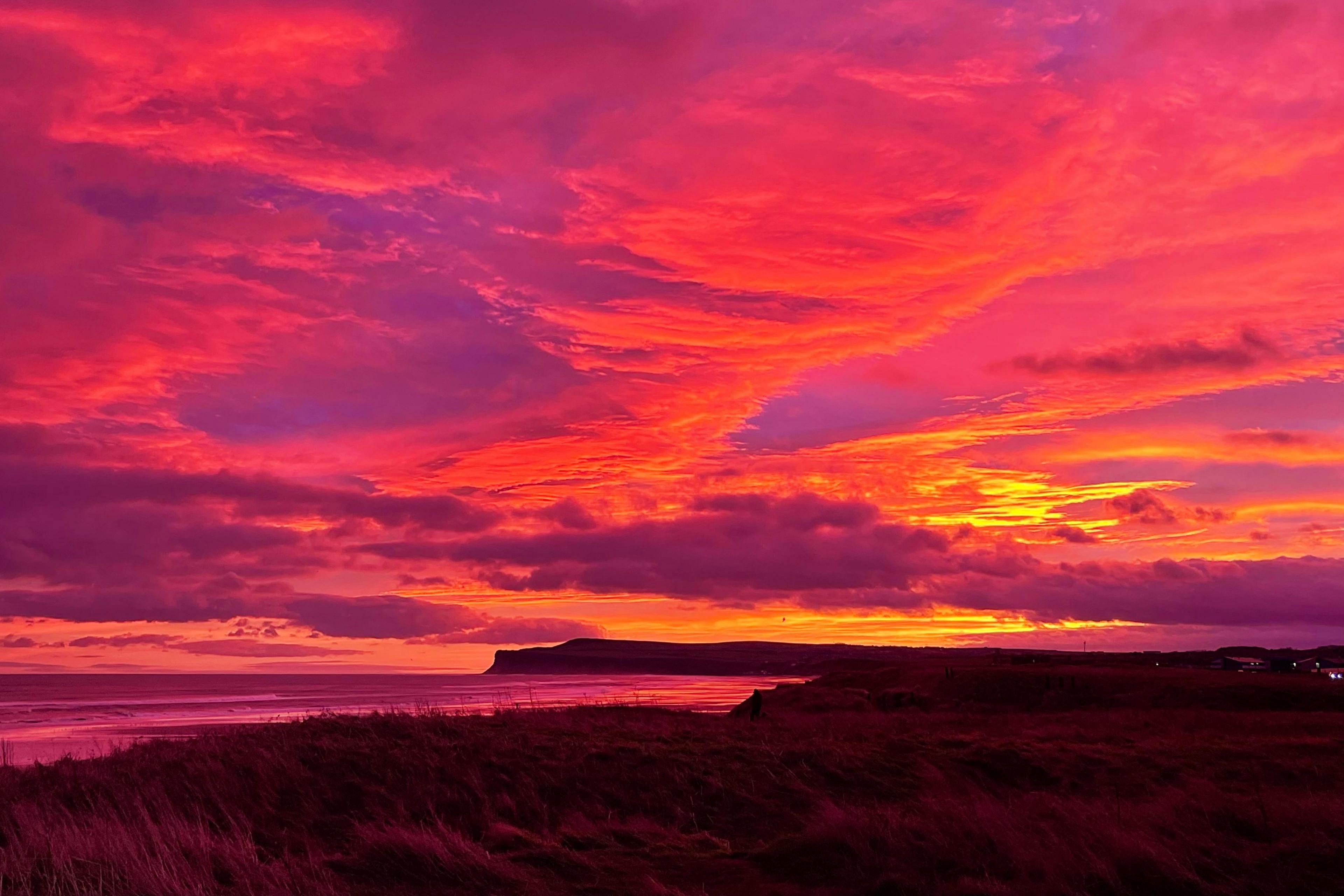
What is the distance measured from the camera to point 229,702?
8719 cm

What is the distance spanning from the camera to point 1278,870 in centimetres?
1245

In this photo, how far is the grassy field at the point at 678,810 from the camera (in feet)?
40.2

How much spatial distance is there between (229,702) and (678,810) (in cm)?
7980

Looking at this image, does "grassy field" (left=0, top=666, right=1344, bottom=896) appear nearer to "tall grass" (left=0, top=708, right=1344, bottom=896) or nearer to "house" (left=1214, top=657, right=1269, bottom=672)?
"tall grass" (left=0, top=708, right=1344, bottom=896)

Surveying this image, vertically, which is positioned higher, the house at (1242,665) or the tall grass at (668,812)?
the tall grass at (668,812)

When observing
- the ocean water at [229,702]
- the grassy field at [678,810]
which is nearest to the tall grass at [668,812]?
the grassy field at [678,810]

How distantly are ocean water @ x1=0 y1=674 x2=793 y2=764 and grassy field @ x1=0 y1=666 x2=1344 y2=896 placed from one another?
8.54 m

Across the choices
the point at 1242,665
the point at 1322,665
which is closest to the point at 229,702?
the point at 1242,665

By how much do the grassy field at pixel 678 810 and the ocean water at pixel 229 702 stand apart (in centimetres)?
854

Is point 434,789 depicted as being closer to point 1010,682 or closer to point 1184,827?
point 1184,827

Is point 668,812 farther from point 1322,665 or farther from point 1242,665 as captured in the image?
point 1322,665

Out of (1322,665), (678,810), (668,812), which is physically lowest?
(1322,665)

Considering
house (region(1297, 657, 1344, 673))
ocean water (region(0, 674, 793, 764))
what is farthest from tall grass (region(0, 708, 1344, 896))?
house (region(1297, 657, 1344, 673))

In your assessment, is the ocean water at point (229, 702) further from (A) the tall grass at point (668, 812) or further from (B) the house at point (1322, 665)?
(B) the house at point (1322, 665)
